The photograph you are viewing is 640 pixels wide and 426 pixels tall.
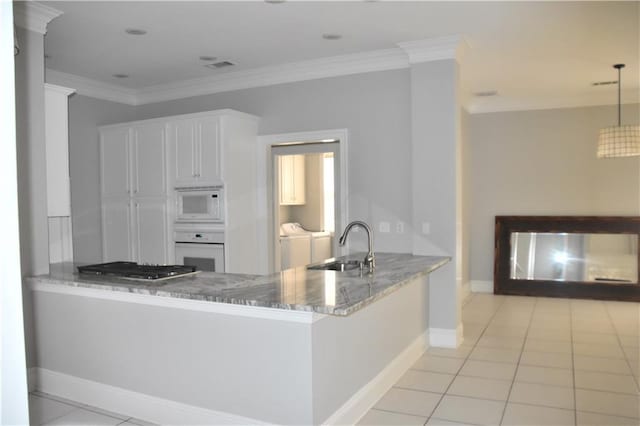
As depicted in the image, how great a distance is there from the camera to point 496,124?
7191mm

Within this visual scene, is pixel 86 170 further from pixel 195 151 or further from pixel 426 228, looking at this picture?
pixel 426 228

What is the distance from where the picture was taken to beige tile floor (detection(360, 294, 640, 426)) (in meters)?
3.13

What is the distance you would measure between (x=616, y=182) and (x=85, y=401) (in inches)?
256

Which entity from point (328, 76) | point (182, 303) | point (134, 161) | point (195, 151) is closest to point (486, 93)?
point (328, 76)

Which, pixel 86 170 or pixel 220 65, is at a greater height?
pixel 220 65

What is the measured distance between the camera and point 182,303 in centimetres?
288

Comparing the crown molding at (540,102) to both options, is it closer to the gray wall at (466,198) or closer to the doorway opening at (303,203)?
the gray wall at (466,198)

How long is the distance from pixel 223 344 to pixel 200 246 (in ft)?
8.82

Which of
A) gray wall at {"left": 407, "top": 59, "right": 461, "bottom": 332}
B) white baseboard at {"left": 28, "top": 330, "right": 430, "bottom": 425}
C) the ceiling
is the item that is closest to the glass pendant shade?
the ceiling

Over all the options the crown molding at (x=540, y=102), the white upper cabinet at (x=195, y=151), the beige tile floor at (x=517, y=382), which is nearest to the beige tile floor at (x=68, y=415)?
the beige tile floor at (x=517, y=382)

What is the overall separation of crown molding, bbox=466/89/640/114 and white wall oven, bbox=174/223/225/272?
12.9 ft

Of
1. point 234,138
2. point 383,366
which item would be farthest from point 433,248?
point 234,138

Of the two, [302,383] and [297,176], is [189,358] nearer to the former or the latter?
[302,383]

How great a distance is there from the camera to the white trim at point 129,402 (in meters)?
2.80
